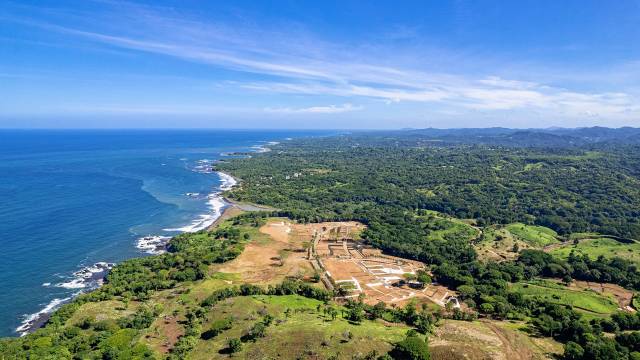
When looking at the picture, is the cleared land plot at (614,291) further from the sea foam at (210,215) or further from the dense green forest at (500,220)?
the sea foam at (210,215)

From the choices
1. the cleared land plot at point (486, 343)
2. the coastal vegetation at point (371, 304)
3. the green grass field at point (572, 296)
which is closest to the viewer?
the cleared land plot at point (486, 343)

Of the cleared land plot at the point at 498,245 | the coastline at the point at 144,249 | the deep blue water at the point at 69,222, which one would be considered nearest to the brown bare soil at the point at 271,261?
the coastline at the point at 144,249

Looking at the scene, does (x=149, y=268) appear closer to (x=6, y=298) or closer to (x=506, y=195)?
(x=6, y=298)

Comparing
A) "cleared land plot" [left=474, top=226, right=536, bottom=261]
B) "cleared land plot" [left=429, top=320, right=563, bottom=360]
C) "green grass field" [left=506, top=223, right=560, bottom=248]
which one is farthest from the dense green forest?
"cleared land plot" [left=474, top=226, right=536, bottom=261]

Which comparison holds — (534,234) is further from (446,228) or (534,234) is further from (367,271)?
(367,271)

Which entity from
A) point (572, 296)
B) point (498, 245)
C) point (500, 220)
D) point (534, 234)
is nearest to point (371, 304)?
point (572, 296)

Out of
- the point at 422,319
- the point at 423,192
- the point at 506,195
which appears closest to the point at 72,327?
the point at 422,319

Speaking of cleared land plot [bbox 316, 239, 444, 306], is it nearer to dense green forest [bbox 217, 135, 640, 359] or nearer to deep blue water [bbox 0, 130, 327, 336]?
dense green forest [bbox 217, 135, 640, 359]
